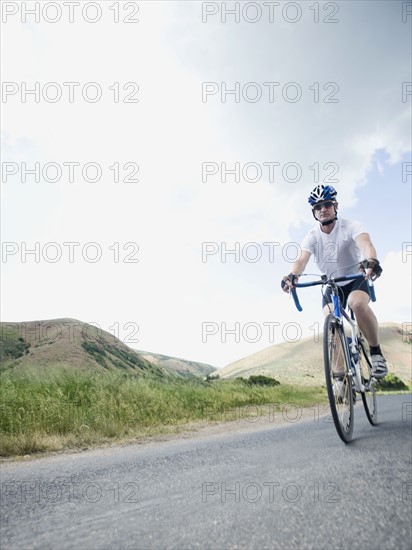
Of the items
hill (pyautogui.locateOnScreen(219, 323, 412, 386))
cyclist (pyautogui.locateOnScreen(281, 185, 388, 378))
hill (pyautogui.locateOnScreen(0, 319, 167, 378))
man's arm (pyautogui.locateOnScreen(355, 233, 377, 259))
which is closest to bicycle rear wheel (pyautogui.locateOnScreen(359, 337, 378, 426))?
cyclist (pyautogui.locateOnScreen(281, 185, 388, 378))

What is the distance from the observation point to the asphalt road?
1809mm

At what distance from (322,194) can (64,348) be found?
80.5 metres

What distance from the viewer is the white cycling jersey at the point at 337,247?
18.4 feet

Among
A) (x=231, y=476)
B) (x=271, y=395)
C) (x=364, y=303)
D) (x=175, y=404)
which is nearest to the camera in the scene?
(x=231, y=476)

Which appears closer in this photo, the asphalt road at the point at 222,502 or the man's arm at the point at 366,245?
the asphalt road at the point at 222,502

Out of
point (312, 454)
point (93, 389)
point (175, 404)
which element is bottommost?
point (175, 404)

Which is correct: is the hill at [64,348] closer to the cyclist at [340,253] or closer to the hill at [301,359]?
the hill at [301,359]

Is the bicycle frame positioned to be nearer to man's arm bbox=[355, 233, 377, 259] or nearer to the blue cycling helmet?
man's arm bbox=[355, 233, 377, 259]

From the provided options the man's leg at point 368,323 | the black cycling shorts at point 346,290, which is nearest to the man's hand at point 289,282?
the black cycling shorts at point 346,290

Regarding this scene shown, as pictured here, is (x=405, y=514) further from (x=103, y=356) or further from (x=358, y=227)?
(x=103, y=356)

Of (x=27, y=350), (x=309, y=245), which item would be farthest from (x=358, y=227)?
(x=27, y=350)

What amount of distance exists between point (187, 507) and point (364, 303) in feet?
12.5

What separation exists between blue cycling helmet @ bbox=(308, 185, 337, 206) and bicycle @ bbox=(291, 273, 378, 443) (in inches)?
45.2

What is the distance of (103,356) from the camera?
80250 millimetres
